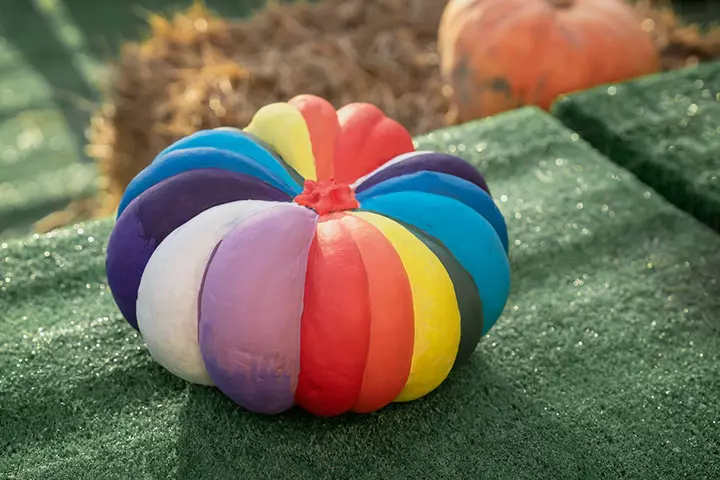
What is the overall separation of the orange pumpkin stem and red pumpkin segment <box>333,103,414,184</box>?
4.0 inches

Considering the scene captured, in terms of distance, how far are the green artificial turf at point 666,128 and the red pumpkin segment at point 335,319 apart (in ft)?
3.19

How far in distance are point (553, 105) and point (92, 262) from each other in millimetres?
1202

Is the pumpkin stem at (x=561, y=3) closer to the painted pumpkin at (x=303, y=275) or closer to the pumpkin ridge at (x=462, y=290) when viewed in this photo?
the painted pumpkin at (x=303, y=275)

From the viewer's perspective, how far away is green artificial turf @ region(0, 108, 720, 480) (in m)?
1.13

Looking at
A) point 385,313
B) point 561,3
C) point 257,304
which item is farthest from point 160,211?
point 561,3

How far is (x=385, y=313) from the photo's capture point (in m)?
1.03

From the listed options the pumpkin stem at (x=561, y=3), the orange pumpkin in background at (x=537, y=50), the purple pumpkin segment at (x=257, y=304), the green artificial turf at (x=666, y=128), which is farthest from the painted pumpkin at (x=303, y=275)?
the pumpkin stem at (x=561, y=3)

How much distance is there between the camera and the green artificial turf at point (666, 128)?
5.61 feet

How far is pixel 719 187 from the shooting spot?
1.67 metres

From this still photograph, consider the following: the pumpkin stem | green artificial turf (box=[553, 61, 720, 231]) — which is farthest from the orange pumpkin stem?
the pumpkin stem

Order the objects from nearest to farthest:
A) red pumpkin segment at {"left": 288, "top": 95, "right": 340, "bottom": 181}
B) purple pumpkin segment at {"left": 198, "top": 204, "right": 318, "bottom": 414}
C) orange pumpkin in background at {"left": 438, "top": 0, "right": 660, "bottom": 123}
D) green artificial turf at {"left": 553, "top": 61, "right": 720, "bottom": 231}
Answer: purple pumpkin segment at {"left": 198, "top": 204, "right": 318, "bottom": 414}
red pumpkin segment at {"left": 288, "top": 95, "right": 340, "bottom": 181}
green artificial turf at {"left": 553, "top": 61, "right": 720, "bottom": 231}
orange pumpkin in background at {"left": 438, "top": 0, "right": 660, "bottom": 123}

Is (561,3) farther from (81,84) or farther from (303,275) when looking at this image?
(81,84)

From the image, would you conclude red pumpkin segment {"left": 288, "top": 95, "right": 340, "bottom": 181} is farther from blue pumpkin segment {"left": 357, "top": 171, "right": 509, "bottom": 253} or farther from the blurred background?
the blurred background

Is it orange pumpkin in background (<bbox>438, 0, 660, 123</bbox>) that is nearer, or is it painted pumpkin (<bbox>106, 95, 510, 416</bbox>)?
painted pumpkin (<bbox>106, 95, 510, 416</bbox>)
